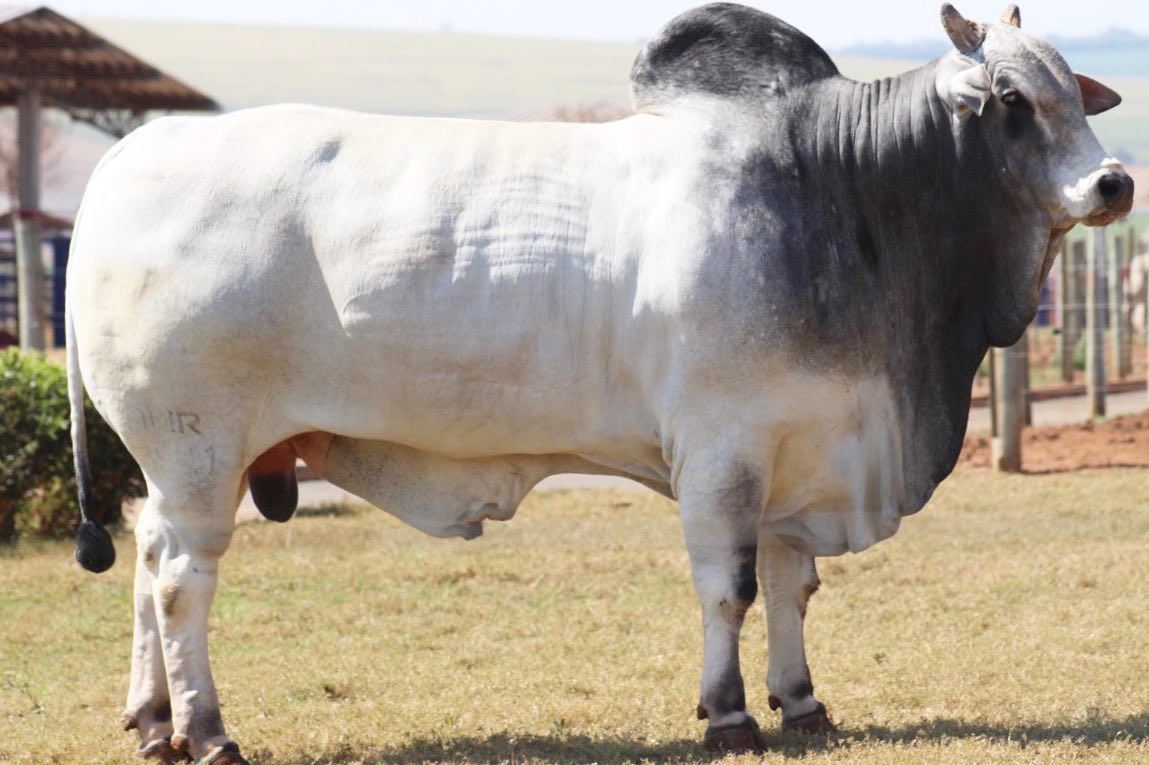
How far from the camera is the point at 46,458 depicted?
972 cm

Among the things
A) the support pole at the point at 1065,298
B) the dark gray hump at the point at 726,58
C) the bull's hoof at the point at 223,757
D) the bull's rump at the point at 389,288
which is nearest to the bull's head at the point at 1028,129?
the dark gray hump at the point at 726,58

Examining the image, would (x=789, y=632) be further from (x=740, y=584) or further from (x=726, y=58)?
(x=726, y=58)

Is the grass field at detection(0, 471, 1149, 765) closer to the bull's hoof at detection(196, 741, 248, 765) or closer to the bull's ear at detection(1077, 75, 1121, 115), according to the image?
the bull's hoof at detection(196, 741, 248, 765)

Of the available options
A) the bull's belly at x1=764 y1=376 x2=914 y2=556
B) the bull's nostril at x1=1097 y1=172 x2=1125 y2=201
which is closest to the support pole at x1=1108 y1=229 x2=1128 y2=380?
the bull's belly at x1=764 y1=376 x2=914 y2=556

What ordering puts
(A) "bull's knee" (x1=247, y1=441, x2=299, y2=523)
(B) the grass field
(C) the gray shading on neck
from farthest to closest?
(A) "bull's knee" (x1=247, y1=441, x2=299, y2=523), (B) the grass field, (C) the gray shading on neck

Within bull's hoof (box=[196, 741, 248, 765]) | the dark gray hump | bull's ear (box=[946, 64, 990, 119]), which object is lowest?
bull's hoof (box=[196, 741, 248, 765])

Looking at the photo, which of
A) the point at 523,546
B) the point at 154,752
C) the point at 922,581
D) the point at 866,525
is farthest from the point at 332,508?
the point at 866,525

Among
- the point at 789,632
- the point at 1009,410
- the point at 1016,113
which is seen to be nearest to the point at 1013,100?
the point at 1016,113

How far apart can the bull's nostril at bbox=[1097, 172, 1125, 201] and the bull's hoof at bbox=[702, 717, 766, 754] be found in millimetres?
1864

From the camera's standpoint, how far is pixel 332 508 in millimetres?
10930

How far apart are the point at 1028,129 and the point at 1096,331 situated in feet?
33.4

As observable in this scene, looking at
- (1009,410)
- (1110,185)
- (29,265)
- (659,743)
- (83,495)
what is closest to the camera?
(1110,185)

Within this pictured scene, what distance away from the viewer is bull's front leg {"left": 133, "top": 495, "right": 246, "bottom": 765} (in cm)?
517

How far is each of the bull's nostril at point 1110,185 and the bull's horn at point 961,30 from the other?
59 cm
